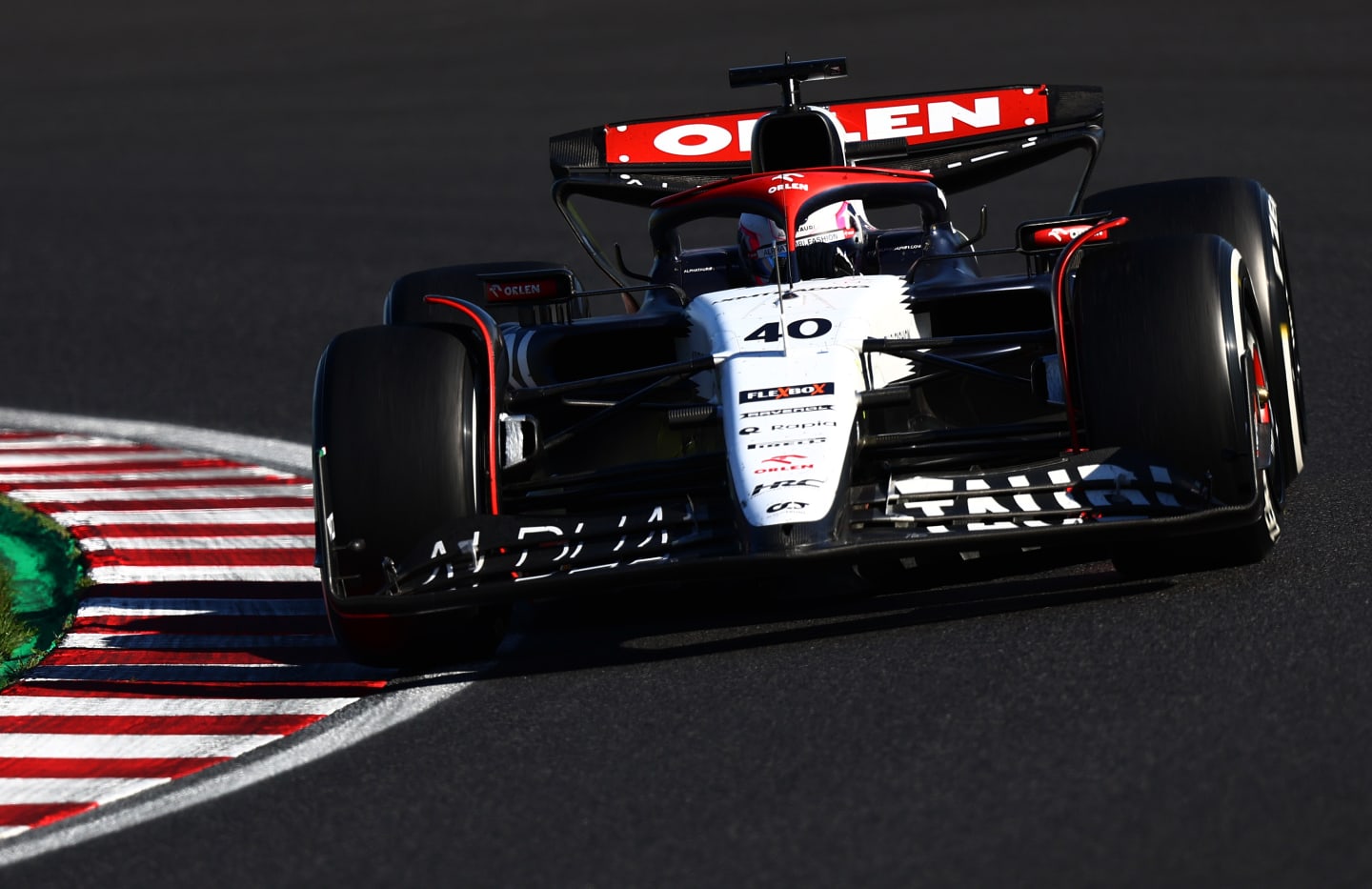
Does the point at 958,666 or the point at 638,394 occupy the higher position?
the point at 638,394

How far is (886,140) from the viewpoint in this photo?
897 cm

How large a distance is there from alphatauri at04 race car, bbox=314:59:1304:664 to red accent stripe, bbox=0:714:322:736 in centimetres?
30

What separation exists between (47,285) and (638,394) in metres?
8.94

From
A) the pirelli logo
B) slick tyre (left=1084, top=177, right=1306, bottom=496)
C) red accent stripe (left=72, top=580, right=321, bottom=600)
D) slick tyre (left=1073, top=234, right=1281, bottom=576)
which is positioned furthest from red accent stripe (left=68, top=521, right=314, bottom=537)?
slick tyre (left=1073, top=234, right=1281, bottom=576)

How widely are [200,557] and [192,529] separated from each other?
482mm

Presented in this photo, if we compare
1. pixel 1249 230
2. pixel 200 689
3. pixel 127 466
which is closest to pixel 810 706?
pixel 200 689

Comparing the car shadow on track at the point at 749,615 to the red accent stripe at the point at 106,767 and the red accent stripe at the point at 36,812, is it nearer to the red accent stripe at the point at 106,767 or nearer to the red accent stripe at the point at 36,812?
the red accent stripe at the point at 106,767

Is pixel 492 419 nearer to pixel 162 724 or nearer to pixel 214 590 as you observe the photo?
pixel 162 724

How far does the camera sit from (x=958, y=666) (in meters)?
5.54

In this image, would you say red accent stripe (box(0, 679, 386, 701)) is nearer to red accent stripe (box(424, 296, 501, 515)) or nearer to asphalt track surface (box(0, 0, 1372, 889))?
asphalt track surface (box(0, 0, 1372, 889))

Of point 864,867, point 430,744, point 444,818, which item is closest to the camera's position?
point 864,867

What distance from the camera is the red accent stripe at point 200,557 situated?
810 cm

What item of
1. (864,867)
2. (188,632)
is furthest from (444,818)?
(188,632)

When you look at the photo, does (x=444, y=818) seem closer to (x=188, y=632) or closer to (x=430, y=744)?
(x=430, y=744)
